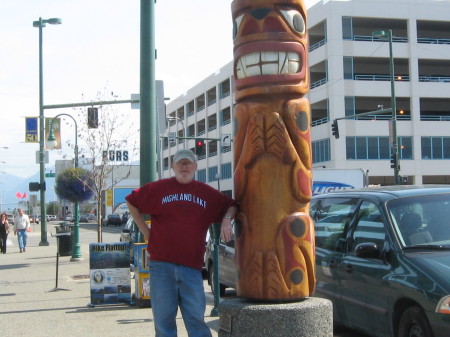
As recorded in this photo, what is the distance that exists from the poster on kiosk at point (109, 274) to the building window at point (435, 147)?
41.3 metres

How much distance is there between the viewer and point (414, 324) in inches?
216

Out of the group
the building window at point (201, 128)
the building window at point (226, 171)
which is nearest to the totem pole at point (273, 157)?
the building window at point (226, 171)

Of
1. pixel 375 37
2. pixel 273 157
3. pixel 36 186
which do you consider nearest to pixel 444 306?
pixel 273 157

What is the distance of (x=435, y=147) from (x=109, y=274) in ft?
139

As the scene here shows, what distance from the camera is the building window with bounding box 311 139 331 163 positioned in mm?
46531

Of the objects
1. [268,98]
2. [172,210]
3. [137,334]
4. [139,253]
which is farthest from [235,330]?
[139,253]

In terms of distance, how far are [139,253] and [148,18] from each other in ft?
11.8

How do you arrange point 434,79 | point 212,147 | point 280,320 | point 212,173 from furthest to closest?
point 212,147 < point 212,173 < point 434,79 < point 280,320

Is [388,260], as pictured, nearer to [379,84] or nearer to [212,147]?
[379,84]

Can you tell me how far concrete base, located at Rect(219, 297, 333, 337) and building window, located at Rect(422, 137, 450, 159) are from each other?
1783 inches

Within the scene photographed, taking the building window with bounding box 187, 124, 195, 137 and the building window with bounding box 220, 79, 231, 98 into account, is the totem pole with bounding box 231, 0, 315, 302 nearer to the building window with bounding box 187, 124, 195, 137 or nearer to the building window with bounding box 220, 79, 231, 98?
the building window with bounding box 220, 79, 231, 98

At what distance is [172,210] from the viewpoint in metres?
4.93

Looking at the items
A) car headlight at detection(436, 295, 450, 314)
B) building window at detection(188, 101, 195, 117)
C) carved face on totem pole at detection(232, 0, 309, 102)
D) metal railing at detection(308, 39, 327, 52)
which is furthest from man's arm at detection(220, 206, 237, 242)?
building window at detection(188, 101, 195, 117)

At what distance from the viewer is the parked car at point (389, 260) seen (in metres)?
5.36
